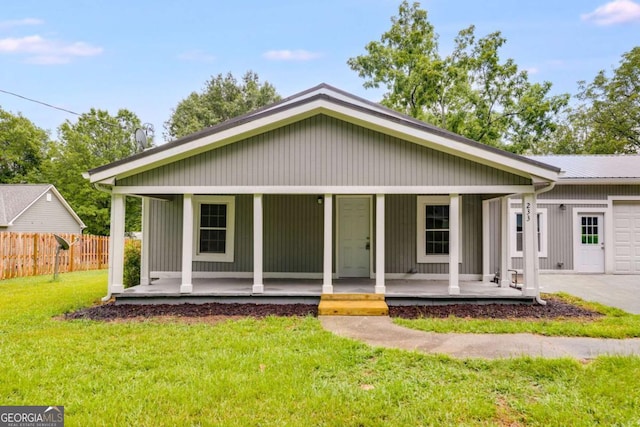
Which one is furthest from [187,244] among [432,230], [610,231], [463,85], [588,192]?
[463,85]

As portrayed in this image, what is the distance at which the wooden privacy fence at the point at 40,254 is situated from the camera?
12695mm

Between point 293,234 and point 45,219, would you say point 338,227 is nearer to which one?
point 293,234

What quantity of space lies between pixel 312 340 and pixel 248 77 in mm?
30814

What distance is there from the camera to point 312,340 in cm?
488

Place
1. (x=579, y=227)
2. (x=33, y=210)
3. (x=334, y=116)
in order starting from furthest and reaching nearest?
(x=33, y=210), (x=579, y=227), (x=334, y=116)

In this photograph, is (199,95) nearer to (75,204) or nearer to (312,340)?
(75,204)

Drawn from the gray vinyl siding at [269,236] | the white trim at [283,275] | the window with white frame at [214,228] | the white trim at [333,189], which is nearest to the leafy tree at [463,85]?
the white trim at [283,275]

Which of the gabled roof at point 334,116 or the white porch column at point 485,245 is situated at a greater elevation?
the gabled roof at point 334,116

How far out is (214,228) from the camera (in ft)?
30.9

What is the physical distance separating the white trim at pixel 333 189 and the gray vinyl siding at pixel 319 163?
0.08 m

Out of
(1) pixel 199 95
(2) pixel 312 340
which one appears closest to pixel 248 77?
(1) pixel 199 95

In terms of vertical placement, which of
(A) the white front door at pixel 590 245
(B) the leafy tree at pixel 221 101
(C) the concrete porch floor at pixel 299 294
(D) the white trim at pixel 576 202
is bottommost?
(C) the concrete porch floor at pixel 299 294

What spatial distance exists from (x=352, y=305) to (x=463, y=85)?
50.9 ft

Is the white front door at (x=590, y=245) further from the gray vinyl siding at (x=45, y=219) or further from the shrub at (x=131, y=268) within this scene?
the gray vinyl siding at (x=45, y=219)
